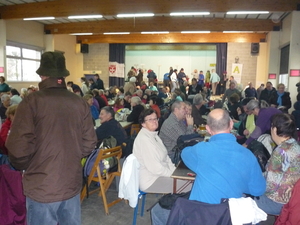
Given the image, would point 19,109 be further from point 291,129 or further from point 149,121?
point 291,129

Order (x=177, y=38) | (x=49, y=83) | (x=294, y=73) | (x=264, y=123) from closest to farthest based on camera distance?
1. (x=49, y=83)
2. (x=264, y=123)
3. (x=294, y=73)
4. (x=177, y=38)

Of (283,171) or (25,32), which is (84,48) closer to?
(25,32)

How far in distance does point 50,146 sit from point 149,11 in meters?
7.36

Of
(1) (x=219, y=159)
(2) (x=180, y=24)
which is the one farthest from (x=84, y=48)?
(1) (x=219, y=159)

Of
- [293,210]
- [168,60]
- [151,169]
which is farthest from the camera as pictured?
[168,60]

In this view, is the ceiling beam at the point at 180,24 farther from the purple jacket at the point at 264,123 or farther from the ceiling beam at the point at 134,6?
the purple jacket at the point at 264,123

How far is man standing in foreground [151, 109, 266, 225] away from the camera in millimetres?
1702

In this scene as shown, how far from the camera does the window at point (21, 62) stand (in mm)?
11383

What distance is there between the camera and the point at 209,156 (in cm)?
173

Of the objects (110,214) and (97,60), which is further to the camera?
(97,60)

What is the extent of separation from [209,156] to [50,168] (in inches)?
35.5

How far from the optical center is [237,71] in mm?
14758

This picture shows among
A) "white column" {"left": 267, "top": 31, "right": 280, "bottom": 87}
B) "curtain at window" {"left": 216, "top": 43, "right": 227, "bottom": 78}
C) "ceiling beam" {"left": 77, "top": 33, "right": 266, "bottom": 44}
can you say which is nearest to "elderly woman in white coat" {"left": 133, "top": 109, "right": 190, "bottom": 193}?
"white column" {"left": 267, "top": 31, "right": 280, "bottom": 87}

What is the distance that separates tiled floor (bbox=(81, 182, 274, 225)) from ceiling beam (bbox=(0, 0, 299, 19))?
6.09m
